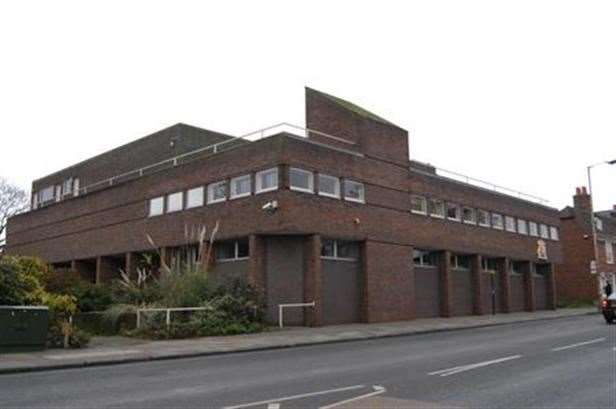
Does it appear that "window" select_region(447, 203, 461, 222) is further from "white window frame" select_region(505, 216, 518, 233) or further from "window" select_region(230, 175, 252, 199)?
"window" select_region(230, 175, 252, 199)

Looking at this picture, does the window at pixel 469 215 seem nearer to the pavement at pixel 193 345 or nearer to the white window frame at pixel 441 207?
the white window frame at pixel 441 207

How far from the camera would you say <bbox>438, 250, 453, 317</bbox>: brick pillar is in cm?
3272

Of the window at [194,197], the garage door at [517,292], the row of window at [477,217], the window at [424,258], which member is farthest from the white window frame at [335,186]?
the garage door at [517,292]

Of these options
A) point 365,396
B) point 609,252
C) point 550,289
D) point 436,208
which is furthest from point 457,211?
point 365,396

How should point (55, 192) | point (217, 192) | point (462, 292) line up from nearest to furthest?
point (217, 192)
point (462, 292)
point (55, 192)

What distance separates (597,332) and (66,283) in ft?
67.2

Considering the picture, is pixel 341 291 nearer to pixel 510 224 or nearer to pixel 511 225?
pixel 510 224

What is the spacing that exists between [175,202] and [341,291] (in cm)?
911

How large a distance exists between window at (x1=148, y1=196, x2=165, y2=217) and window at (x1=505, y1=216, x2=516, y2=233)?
20.3 meters

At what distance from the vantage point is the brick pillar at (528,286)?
4166 cm

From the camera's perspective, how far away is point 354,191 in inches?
1098

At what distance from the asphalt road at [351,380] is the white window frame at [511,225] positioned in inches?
→ 920

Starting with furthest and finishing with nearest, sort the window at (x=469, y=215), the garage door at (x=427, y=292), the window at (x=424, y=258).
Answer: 1. the window at (x=469, y=215)
2. the window at (x=424, y=258)
3. the garage door at (x=427, y=292)

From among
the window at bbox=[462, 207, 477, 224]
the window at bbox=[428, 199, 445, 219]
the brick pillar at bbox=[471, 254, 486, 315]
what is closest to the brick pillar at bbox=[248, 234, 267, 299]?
the window at bbox=[428, 199, 445, 219]
